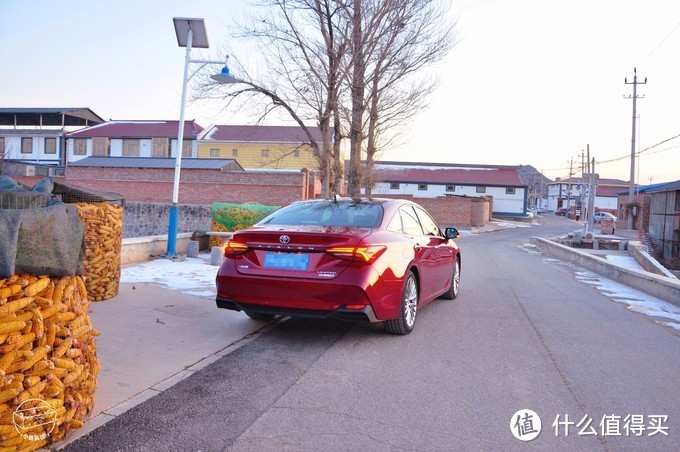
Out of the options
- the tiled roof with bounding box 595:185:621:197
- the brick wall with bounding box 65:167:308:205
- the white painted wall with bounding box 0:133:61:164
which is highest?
the tiled roof with bounding box 595:185:621:197

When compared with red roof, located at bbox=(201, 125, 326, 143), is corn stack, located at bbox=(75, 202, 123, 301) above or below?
below

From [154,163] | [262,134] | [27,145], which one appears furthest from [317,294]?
[27,145]

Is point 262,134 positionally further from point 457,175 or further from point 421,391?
point 421,391

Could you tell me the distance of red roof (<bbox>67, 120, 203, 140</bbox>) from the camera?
171 ft

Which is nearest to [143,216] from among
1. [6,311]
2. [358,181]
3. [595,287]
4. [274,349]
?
[358,181]

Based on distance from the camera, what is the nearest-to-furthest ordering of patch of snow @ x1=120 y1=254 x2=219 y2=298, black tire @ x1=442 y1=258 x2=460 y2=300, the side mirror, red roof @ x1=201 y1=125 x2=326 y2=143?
1. the side mirror
2. patch of snow @ x1=120 y1=254 x2=219 y2=298
3. black tire @ x1=442 y1=258 x2=460 y2=300
4. red roof @ x1=201 y1=125 x2=326 y2=143

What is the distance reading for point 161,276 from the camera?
8.95 meters

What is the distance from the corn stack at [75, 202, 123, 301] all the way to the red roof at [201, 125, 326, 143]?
4079 cm

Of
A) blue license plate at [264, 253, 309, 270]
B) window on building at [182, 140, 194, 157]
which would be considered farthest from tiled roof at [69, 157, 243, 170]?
blue license plate at [264, 253, 309, 270]

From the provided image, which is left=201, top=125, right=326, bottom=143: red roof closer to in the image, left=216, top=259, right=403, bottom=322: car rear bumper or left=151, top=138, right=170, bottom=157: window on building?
left=151, top=138, right=170, bottom=157: window on building

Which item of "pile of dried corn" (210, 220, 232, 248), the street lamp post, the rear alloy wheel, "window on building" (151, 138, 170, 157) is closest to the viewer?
the rear alloy wheel

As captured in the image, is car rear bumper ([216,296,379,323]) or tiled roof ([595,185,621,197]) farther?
tiled roof ([595,185,621,197])

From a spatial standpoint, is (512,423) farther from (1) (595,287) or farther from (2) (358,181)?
(2) (358,181)

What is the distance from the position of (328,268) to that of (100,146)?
53.2 metres
